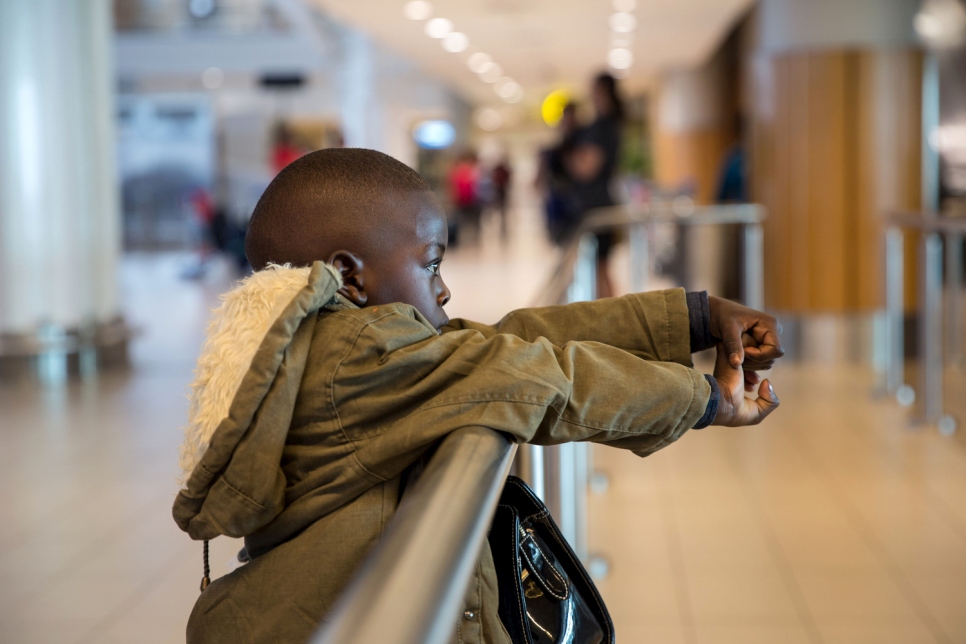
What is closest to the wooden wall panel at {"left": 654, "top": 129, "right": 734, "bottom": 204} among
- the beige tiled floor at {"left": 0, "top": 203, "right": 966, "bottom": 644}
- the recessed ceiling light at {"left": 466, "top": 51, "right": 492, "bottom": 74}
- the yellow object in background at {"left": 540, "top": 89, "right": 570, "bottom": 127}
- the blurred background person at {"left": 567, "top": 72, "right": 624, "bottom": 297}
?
the recessed ceiling light at {"left": 466, "top": 51, "right": 492, "bottom": 74}

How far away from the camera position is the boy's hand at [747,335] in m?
1.01

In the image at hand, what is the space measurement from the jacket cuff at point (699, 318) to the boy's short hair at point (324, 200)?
12.6 inches

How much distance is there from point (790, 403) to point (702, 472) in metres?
1.42

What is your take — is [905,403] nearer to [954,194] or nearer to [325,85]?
[954,194]

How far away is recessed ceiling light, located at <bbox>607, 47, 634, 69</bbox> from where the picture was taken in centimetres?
1259

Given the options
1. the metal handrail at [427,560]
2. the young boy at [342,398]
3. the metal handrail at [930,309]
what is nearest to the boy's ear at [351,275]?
the young boy at [342,398]

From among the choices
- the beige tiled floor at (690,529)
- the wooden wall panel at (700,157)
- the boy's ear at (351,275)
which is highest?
the wooden wall panel at (700,157)

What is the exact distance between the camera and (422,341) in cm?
90

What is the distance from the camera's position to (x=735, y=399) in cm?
98

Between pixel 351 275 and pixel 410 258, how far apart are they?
6 cm

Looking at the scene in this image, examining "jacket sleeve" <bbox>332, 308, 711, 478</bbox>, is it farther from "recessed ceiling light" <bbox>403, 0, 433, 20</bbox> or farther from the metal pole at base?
"recessed ceiling light" <bbox>403, 0, 433, 20</bbox>

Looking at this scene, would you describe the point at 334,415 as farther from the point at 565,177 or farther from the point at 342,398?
the point at 565,177

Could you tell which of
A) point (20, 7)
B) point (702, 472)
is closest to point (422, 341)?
point (702, 472)

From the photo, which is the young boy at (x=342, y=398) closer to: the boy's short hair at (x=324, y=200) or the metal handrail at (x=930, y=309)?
the boy's short hair at (x=324, y=200)
